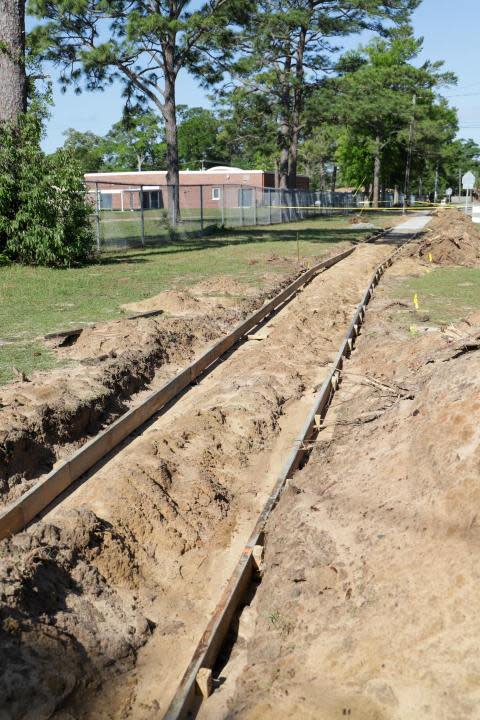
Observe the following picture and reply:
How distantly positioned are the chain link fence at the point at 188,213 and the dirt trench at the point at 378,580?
1620 centimetres

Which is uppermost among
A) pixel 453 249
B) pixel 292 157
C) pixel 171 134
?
pixel 292 157

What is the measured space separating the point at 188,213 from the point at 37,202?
1942 cm

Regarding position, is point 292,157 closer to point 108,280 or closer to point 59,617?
point 108,280

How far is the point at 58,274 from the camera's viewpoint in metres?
17.8

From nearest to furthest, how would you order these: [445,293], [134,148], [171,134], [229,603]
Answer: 1. [229,603]
2. [445,293]
3. [171,134]
4. [134,148]

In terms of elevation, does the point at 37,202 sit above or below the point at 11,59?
below

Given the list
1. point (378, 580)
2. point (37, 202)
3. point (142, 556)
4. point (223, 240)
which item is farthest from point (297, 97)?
point (378, 580)

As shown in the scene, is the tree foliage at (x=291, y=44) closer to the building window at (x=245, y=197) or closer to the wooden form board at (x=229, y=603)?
the building window at (x=245, y=197)

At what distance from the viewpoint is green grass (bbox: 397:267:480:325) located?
13.6 meters

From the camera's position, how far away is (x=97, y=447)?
700cm

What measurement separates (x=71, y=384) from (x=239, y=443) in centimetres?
214

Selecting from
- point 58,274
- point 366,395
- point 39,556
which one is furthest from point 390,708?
point 58,274

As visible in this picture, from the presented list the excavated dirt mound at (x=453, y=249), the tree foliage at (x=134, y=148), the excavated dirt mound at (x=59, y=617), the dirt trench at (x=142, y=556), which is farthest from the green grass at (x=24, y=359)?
the tree foliage at (x=134, y=148)

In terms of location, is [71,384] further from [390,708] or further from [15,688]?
[390,708]
